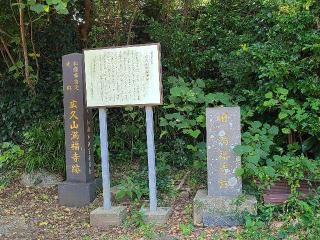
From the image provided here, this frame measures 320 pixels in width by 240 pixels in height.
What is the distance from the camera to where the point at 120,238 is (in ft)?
15.3

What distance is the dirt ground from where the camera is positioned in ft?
15.8

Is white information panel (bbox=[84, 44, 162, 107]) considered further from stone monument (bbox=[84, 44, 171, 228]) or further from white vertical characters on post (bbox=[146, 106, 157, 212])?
white vertical characters on post (bbox=[146, 106, 157, 212])

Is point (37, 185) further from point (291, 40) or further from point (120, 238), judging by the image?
point (291, 40)

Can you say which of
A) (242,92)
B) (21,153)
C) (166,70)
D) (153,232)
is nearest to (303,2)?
(242,92)

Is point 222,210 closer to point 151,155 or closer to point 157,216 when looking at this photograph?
→ point 157,216

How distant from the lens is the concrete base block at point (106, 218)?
511 cm

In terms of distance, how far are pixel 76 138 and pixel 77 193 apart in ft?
2.45

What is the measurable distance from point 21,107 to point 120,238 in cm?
441

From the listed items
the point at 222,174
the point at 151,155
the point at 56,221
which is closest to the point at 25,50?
the point at 56,221

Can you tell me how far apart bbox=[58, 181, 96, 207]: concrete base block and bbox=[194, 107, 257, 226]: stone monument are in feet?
5.40

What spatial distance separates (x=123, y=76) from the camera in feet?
16.9

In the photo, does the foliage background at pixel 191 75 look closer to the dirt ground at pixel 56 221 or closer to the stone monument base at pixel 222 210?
the stone monument base at pixel 222 210

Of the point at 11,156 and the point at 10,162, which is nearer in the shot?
the point at 11,156

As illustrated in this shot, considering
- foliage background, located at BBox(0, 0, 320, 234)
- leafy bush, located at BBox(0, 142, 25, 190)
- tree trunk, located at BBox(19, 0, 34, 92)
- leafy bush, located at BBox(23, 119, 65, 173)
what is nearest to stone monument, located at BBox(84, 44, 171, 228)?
foliage background, located at BBox(0, 0, 320, 234)
